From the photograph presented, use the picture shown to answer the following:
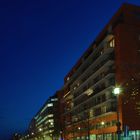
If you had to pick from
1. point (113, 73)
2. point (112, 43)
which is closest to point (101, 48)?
point (112, 43)

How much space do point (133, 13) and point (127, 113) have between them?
23742mm

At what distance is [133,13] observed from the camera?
84875 millimetres

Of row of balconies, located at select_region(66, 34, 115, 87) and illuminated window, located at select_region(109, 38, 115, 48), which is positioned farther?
row of balconies, located at select_region(66, 34, 115, 87)

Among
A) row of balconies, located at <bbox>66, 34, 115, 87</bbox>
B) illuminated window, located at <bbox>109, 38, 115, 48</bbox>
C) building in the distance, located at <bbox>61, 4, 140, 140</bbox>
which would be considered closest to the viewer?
building in the distance, located at <bbox>61, 4, 140, 140</bbox>

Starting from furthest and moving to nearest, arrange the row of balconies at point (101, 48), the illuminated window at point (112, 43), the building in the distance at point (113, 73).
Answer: the row of balconies at point (101, 48), the illuminated window at point (112, 43), the building in the distance at point (113, 73)

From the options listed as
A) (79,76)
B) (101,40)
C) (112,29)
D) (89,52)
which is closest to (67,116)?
(79,76)

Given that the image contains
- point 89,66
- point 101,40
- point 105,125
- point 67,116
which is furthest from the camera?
point 67,116

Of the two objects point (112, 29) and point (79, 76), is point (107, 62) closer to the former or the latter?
point (112, 29)

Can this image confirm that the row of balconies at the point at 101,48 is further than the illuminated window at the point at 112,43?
Yes

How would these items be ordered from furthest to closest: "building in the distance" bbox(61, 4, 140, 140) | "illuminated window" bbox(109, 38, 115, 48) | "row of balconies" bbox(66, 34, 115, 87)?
"row of balconies" bbox(66, 34, 115, 87) → "illuminated window" bbox(109, 38, 115, 48) → "building in the distance" bbox(61, 4, 140, 140)

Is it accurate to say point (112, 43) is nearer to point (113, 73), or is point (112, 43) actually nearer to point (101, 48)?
point (101, 48)

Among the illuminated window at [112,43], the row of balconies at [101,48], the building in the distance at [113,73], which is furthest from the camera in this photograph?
the row of balconies at [101,48]

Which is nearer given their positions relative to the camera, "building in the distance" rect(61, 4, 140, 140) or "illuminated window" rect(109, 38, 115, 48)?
"building in the distance" rect(61, 4, 140, 140)

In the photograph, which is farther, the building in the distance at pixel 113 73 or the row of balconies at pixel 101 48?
the row of balconies at pixel 101 48
